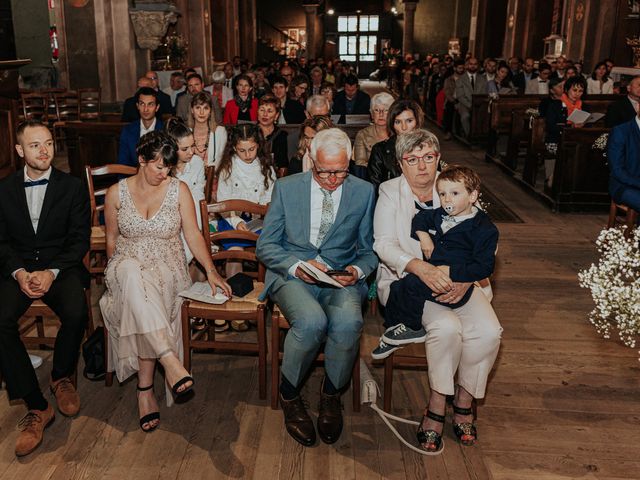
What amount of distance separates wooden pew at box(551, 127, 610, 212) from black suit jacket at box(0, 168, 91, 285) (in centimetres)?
557

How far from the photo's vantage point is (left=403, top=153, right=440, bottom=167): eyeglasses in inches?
134

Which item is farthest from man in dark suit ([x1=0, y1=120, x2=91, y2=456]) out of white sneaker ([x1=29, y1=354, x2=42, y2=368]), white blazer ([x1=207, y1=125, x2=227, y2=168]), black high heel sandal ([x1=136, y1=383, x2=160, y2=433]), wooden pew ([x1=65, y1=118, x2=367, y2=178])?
wooden pew ([x1=65, y1=118, x2=367, y2=178])

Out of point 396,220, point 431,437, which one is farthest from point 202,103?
point 431,437

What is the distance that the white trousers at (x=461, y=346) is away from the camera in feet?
10.2

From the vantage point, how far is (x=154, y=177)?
11.4ft

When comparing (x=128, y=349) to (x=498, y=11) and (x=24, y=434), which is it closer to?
(x=24, y=434)

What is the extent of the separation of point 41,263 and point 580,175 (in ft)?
19.5

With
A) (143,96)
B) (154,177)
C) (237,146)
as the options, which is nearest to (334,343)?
(154,177)

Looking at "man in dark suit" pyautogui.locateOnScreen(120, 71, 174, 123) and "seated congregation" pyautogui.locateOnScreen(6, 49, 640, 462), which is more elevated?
"man in dark suit" pyautogui.locateOnScreen(120, 71, 174, 123)

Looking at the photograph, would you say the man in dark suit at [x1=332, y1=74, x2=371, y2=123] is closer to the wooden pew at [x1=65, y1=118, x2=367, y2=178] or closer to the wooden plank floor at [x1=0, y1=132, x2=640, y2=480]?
the wooden pew at [x1=65, y1=118, x2=367, y2=178]

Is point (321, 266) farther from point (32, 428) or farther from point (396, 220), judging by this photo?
point (32, 428)

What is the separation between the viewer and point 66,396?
344cm

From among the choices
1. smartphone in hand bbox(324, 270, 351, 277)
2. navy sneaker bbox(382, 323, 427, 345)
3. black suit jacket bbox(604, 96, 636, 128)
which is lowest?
navy sneaker bbox(382, 323, 427, 345)

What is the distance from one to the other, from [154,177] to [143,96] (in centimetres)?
240
